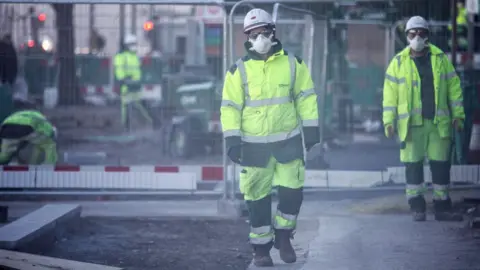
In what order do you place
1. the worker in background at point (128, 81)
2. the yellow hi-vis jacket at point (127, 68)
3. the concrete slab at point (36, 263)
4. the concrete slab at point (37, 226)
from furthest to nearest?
1. the yellow hi-vis jacket at point (127, 68)
2. the worker in background at point (128, 81)
3. the concrete slab at point (37, 226)
4. the concrete slab at point (36, 263)

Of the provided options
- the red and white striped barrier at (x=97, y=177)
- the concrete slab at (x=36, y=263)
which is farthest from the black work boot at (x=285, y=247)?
the red and white striped barrier at (x=97, y=177)

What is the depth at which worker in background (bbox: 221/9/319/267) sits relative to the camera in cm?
799

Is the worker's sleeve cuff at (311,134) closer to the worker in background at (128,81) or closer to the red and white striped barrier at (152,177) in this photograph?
the red and white striped barrier at (152,177)

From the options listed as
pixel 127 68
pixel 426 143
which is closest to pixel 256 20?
pixel 426 143

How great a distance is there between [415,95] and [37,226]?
369cm

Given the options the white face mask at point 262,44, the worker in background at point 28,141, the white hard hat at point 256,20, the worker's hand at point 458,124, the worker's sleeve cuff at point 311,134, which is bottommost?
the worker in background at point 28,141

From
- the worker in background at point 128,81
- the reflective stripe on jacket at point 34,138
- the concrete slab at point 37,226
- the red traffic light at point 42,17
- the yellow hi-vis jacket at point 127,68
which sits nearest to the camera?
the concrete slab at point 37,226

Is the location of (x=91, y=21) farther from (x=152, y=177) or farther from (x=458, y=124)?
(x=458, y=124)

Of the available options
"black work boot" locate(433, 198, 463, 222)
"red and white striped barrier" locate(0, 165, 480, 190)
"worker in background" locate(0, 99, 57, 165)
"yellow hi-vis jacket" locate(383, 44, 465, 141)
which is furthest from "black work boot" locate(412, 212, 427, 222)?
"worker in background" locate(0, 99, 57, 165)

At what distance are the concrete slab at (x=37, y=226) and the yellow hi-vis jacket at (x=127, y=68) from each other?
404 inches

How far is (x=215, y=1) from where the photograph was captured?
1059 centimetres

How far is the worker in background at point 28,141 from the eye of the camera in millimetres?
13039

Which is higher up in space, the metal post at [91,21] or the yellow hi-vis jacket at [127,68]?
the metal post at [91,21]

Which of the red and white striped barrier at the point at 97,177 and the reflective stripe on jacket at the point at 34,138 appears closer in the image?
the red and white striped barrier at the point at 97,177
